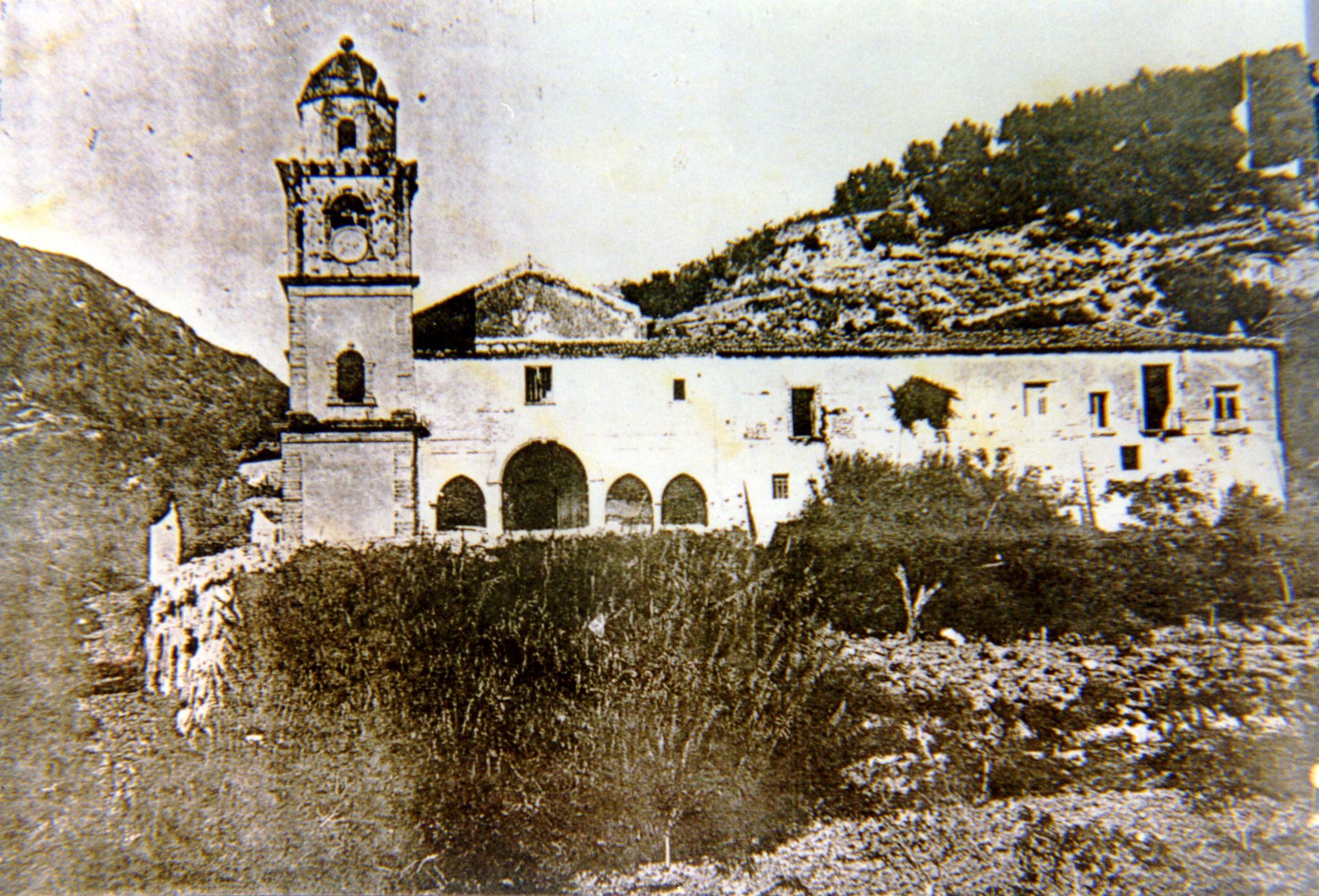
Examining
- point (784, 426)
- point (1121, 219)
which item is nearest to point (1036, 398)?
point (1121, 219)

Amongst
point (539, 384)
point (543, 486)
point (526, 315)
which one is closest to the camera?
point (526, 315)

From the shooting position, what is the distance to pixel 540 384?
3512 millimetres

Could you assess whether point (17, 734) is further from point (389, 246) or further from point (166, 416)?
point (389, 246)

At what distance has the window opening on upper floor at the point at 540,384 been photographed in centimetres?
346

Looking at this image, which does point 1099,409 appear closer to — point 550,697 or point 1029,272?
point 1029,272

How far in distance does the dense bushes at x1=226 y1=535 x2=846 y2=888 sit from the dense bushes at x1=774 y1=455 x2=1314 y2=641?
31 cm

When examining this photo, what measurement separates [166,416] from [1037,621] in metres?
4.53

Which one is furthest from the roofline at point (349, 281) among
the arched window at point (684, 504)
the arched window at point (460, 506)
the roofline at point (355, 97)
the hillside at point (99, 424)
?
the arched window at point (684, 504)

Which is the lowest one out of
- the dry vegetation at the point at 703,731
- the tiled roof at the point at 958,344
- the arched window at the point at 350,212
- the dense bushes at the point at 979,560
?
the dry vegetation at the point at 703,731

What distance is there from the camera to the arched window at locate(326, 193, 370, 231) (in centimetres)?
347

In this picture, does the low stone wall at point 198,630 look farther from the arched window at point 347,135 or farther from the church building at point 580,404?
the arched window at point 347,135

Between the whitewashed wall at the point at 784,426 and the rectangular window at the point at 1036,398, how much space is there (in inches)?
0.9

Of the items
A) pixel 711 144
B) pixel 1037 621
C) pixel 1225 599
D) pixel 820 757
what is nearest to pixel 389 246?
pixel 711 144

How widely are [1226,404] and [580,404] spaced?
128 inches
